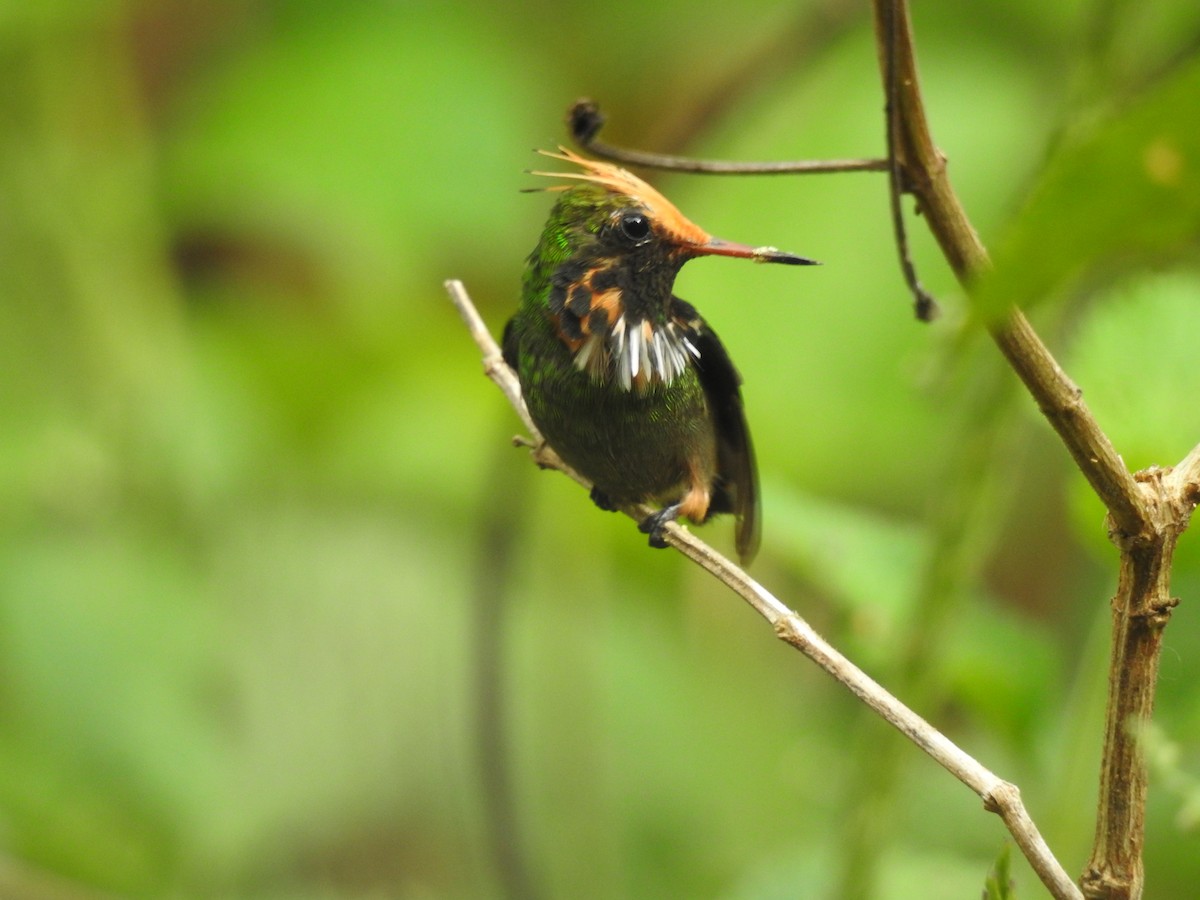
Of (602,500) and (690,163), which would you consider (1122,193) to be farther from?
(602,500)

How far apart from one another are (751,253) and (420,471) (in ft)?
9.97

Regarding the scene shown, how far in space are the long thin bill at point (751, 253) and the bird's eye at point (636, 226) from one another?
0.10 meters

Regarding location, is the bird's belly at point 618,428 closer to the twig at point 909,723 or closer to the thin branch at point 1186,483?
the twig at point 909,723

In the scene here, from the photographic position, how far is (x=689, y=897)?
4.66 metres

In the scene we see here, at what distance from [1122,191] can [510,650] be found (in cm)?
416

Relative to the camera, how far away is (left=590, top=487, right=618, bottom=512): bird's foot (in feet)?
9.02

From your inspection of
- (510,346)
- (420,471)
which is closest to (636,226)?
(510,346)

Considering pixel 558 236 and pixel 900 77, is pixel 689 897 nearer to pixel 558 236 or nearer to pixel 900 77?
pixel 558 236

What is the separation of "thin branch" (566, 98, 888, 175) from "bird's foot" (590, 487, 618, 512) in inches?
38.8

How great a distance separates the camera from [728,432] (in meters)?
2.80

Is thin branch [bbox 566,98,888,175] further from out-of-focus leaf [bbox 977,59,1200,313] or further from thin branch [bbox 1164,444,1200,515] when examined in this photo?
out-of-focus leaf [bbox 977,59,1200,313]

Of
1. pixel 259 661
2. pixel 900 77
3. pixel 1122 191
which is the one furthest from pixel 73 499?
pixel 1122 191

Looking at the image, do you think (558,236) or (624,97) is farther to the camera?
(624,97)

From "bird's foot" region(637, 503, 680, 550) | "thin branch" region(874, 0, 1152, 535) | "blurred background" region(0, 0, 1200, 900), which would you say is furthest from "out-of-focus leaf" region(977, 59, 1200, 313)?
"blurred background" region(0, 0, 1200, 900)
